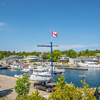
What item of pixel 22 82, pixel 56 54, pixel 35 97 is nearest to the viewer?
pixel 35 97

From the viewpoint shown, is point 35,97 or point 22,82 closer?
point 35,97

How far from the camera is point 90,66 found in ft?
295

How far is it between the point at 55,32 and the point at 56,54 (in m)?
94.0

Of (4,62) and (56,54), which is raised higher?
(56,54)

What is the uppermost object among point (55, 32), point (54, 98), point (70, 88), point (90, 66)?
point (55, 32)

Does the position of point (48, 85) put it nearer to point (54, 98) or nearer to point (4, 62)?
point (54, 98)

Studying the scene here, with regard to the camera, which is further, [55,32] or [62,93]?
[55,32]

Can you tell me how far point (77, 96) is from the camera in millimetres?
9758

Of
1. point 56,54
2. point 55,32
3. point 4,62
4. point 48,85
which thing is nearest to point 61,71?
point 55,32

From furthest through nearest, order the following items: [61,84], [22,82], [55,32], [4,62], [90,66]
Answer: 1. [4,62]
2. [90,66]
3. [55,32]
4. [22,82]
5. [61,84]

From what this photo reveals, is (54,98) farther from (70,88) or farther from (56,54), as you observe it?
(56,54)

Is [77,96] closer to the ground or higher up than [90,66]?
higher up

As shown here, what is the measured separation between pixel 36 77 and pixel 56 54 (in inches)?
3289

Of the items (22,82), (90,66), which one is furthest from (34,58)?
(22,82)
